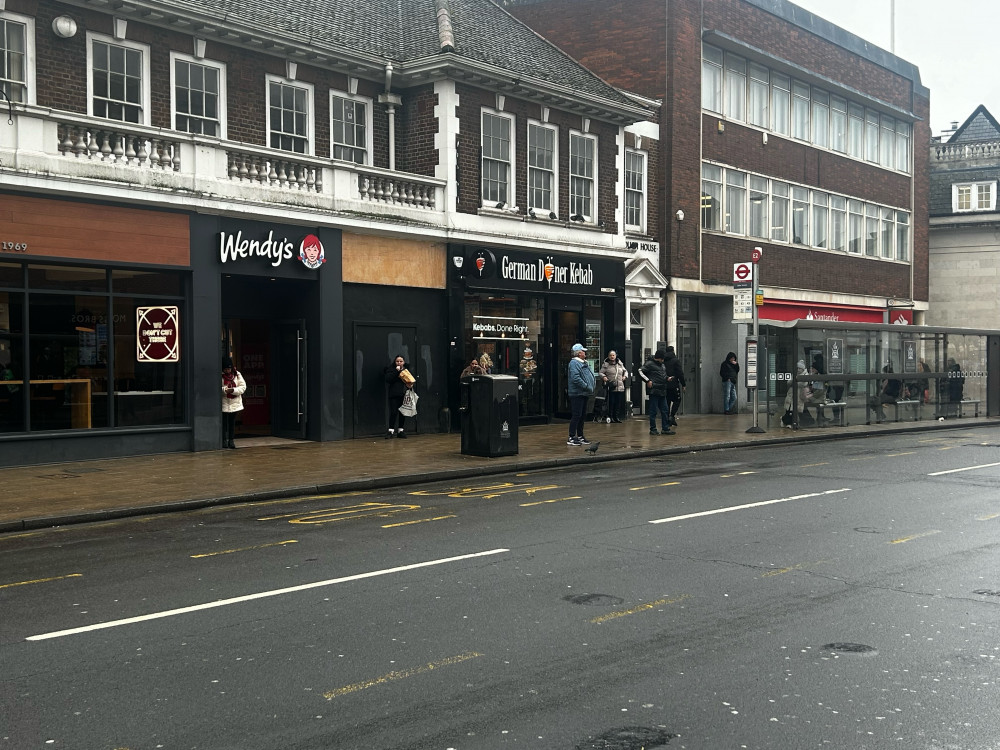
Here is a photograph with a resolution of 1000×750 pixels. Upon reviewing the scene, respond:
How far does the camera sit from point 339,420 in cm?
2027

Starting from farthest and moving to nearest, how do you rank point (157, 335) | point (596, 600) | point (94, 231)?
point (157, 335) < point (94, 231) < point (596, 600)

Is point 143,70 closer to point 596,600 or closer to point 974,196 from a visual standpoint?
point 596,600

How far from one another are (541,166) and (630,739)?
21.1 metres

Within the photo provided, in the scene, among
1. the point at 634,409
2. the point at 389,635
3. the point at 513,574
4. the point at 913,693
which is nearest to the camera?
the point at 913,693

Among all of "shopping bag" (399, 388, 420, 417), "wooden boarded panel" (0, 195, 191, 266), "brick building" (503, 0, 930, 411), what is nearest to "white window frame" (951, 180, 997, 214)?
"brick building" (503, 0, 930, 411)

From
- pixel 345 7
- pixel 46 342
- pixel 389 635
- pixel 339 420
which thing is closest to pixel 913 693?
pixel 389 635

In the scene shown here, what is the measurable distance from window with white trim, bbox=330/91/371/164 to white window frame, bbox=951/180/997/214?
32.0 meters

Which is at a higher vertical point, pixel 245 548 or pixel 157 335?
pixel 157 335

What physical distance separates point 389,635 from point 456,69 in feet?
57.3

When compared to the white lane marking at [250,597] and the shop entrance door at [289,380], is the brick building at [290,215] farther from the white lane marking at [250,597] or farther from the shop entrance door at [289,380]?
the white lane marking at [250,597]

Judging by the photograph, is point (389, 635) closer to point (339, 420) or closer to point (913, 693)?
point (913, 693)

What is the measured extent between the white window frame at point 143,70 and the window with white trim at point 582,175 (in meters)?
10.7

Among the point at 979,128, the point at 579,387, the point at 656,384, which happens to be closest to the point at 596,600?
the point at 579,387

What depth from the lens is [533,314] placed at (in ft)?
80.6
